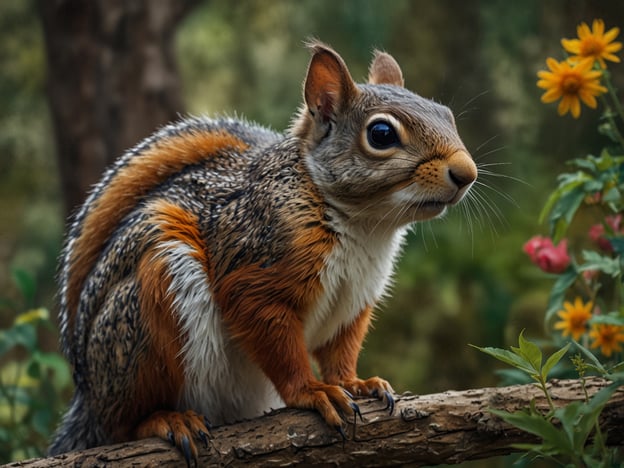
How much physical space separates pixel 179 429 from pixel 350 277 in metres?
0.80

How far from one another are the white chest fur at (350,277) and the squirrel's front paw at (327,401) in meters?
0.27

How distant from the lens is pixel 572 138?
5.20 meters

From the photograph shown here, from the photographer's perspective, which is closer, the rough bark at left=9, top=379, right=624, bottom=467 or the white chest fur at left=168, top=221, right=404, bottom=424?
the rough bark at left=9, top=379, right=624, bottom=467

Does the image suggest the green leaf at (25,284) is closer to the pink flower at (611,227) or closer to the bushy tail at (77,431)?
the bushy tail at (77,431)

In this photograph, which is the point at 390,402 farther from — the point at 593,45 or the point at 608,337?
the point at 593,45

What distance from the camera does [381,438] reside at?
113 inches

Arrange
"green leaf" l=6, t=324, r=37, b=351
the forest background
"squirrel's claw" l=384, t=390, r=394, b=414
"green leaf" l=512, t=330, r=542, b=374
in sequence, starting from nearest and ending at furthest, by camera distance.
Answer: "green leaf" l=512, t=330, r=542, b=374
"squirrel's claw" l=384, t=390, r=394, b=414
"green leaf" l=6, t=324, r=37, b=351
the forest background

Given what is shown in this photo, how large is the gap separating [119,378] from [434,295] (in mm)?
3446

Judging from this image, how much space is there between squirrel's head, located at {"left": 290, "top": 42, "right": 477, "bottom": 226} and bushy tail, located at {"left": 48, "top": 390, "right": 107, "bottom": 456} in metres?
1.28

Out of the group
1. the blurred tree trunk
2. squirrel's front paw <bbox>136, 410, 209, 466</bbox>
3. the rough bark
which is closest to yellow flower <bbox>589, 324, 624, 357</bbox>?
the rough bark

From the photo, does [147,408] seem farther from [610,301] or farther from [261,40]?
[261,40]

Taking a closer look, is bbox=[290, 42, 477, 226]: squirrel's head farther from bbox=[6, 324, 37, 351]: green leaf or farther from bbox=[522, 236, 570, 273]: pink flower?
bbox=[6, 324, 37, 351]: green leaf

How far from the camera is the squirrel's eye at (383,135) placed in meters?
3.04

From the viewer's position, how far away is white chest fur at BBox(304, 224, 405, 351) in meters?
3.13
